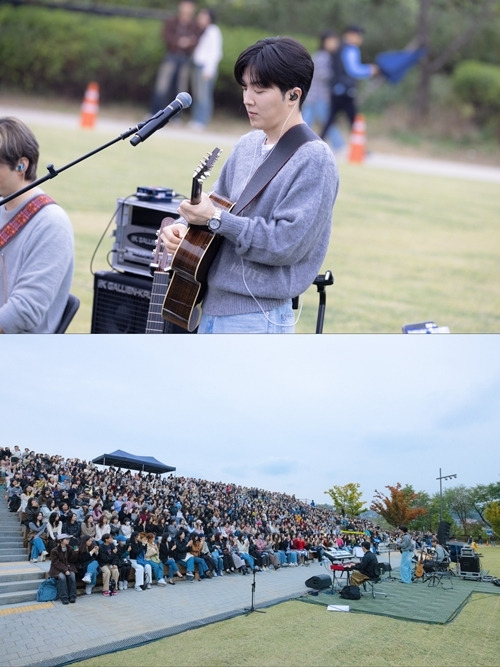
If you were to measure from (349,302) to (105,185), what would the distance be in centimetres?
504

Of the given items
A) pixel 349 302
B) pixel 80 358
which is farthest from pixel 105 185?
pixel 80 358

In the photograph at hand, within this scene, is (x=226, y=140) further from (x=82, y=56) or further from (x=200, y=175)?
(x=200, y=175)

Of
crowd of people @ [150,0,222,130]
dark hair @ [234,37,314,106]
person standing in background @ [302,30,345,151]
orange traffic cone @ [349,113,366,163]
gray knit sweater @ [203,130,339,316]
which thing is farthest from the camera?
crowd of people @ [150,0,222,130]

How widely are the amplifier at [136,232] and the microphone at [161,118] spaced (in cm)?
150

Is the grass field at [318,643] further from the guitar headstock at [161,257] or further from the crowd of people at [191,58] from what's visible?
the crowd of people at [191,58]

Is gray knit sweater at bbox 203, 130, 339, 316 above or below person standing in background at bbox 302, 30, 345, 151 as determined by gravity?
below

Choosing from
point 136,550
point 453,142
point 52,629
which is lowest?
point 52,629

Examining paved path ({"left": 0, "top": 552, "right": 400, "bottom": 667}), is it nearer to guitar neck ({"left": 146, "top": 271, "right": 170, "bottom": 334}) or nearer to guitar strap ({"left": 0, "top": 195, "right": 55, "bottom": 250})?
guitar neck ({"left": 146, "top": 271, "right": 170, "bottom": 334})

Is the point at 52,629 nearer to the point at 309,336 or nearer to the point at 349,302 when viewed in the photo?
the point at 309,336

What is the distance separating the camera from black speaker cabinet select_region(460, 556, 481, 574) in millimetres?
2441

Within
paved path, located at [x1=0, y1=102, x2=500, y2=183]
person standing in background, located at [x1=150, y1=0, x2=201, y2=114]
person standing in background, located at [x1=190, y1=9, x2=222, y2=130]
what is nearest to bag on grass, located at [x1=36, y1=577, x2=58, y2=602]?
paved path, located at [x1=0, y1=102, x2=500, y2=183]

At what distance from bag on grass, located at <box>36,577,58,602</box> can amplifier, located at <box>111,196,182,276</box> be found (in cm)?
278

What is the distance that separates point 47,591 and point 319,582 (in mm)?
634

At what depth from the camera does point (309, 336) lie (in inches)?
94.7
